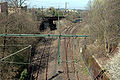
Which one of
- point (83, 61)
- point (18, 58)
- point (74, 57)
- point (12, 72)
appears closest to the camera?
point (12, 72)

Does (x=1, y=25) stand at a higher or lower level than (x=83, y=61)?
higher

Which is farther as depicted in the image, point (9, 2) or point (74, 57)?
point (9, 2)

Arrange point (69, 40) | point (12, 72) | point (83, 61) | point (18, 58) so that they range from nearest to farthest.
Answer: point (12, 72), point (18, 58), point (83, 61), point (69, 40)

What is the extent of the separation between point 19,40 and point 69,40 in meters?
8.18

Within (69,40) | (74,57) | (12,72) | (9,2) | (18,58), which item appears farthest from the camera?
(9,2)

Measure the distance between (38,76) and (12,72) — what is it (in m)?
2.03

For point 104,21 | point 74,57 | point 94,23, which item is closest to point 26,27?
point 74,57

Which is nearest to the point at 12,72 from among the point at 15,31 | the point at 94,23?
the point at 15,31

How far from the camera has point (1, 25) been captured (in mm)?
10516

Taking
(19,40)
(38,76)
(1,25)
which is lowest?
(38,76)

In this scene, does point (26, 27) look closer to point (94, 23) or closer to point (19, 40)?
point (19, 40)

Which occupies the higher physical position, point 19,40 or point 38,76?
point 19,40

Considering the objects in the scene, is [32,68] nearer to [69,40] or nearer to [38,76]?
[38,76]

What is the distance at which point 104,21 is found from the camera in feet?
33.1
